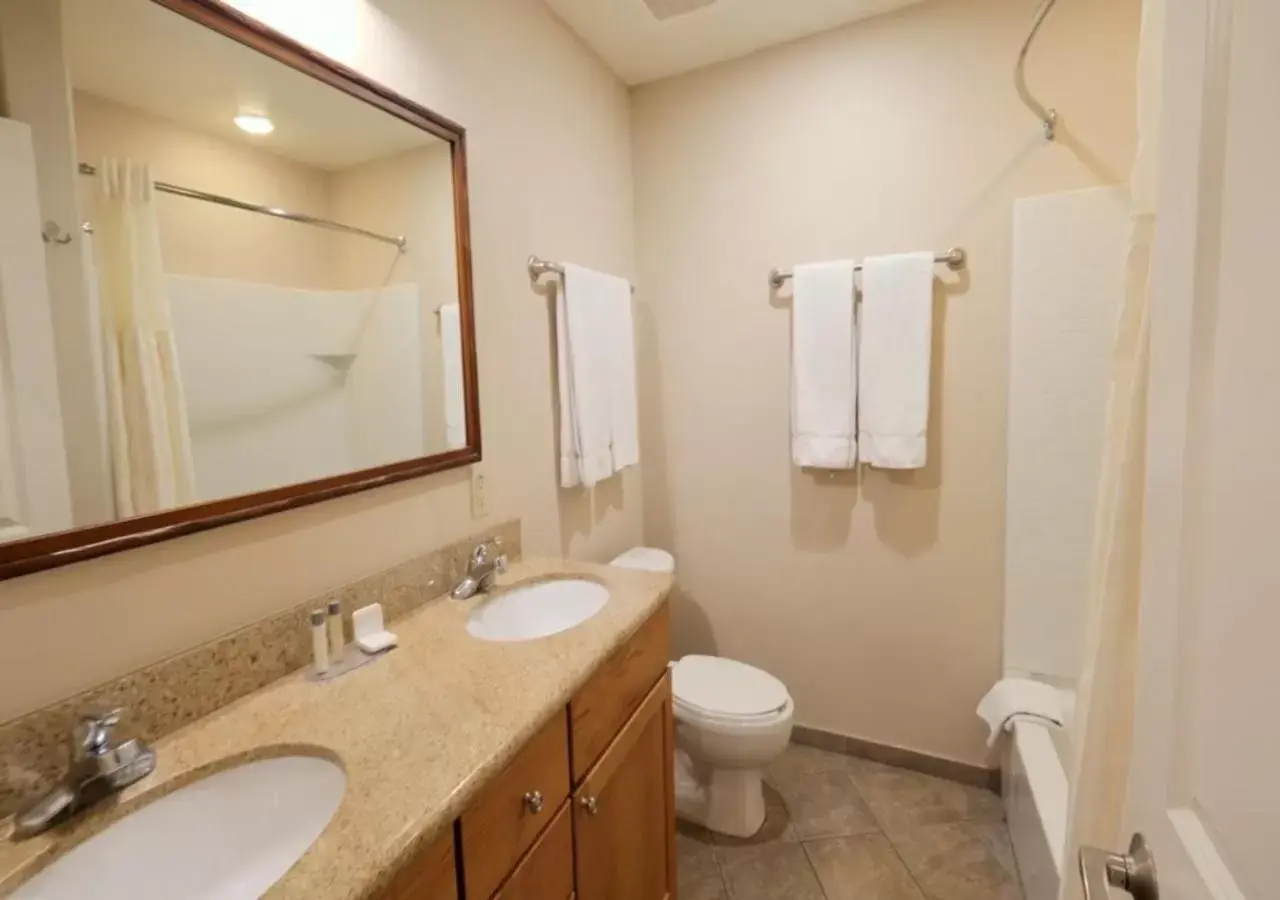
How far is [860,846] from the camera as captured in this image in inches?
70.6

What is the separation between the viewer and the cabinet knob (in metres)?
0.92

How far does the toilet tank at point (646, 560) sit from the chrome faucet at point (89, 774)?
4.77ft

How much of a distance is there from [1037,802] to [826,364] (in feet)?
4.44

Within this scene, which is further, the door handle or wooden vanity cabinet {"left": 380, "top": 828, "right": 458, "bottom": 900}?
wooden vanity cabinet {"left": 380, "top": 828, "right": 458, "bottom": 900}

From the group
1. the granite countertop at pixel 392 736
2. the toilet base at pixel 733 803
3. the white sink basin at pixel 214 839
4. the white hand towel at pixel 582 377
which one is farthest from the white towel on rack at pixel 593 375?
the white sink basin at pixel 214 839

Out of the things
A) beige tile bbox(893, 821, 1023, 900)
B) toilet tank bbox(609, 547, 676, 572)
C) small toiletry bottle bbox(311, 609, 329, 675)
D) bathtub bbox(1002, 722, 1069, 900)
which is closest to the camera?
small toiletry bottle bbox(311, 609, 329, 675)

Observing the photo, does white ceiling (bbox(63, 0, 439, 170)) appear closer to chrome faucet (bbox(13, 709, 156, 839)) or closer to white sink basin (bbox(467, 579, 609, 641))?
chrome faucet (bbox(13, 709, 156, 839))

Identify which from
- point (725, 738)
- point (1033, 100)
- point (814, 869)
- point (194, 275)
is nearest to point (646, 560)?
point (725, 738)

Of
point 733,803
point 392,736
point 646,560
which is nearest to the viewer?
point 392,736

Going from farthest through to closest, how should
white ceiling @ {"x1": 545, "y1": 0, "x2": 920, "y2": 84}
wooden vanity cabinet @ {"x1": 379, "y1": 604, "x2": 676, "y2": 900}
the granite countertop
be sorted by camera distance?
white ceiling @ {"x1": 545, "y1": 0, "x2": 920, "y2": 84}
wooden vanity cabinet @ {"x1": 379, "y1": 604, "x2": 676, "y2": 900}
the granite countertop

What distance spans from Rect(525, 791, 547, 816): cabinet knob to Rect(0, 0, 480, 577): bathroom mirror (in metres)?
0.67

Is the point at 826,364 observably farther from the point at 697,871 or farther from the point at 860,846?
the point at 697,871

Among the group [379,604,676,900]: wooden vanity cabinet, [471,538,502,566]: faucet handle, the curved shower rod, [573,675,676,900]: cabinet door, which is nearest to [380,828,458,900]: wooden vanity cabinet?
[379,604,676,900]: wooden vanity cabinet

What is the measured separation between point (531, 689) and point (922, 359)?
1594mm
